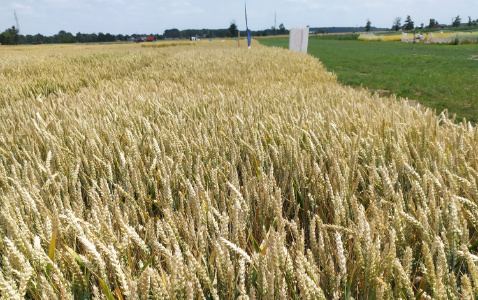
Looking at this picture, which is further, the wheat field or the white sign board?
the white sign board

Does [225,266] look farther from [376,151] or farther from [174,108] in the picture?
[174,108]

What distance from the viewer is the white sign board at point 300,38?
642 inches

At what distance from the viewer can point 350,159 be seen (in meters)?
1.42

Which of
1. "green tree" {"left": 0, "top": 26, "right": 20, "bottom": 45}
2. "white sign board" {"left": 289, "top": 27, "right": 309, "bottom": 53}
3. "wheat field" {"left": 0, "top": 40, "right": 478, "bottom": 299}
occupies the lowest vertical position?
"wheat field" {"left": 0, "top": 40, "right": 478, "bottom": 299}

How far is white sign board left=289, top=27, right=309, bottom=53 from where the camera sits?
53.5 feet

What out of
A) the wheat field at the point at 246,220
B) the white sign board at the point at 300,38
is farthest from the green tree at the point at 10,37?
the wheat field at the point at 246,220

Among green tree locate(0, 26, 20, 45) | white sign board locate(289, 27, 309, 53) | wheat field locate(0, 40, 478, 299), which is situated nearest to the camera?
wheat field locate(0, 40, 478, 299)

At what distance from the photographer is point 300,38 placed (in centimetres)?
1664

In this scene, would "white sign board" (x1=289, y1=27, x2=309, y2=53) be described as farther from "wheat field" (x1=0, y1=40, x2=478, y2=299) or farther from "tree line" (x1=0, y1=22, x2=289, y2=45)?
"tree line" (x1=0, y1=22, x2=289, y2=45)

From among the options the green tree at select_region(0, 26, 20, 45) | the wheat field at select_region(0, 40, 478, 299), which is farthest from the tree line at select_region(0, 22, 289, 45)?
the wheat field at select_region(0, 40, 478, 299)

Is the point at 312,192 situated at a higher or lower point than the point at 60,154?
lower

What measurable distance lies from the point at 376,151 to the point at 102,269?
1.38 meters

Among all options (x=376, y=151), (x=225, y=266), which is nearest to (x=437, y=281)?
(x=225, y=266)

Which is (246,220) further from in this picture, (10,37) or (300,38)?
(10,37)
